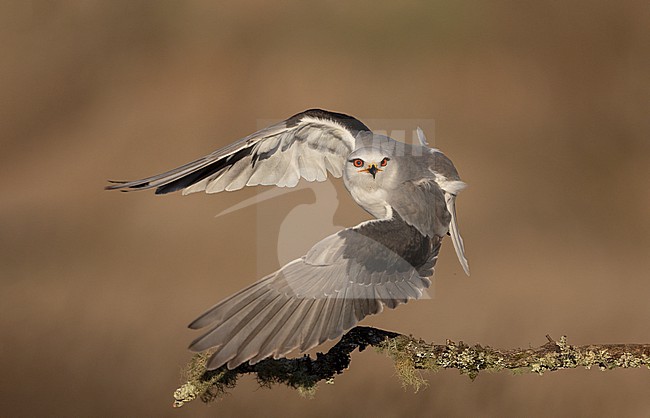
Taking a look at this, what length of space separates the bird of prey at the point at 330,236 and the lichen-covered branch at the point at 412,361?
0.11 m

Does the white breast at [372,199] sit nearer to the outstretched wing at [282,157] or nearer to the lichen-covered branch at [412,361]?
the outstretched wing at [282,157]

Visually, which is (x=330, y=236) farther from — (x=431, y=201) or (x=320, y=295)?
(x=431, y=201)

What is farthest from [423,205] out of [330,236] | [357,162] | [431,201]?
[330,236]

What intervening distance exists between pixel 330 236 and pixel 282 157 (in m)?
0.39

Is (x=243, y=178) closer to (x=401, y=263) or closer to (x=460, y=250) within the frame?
(x=401, y=263)

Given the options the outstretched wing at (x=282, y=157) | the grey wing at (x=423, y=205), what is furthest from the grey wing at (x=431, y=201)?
the outstretched wing at (x=282, y=157)

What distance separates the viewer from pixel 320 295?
121cm

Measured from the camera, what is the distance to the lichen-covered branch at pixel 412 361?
1279 mm

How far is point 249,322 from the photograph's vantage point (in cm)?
112

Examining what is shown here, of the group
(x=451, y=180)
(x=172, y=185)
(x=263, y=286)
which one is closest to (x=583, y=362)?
(x=451, y=180)

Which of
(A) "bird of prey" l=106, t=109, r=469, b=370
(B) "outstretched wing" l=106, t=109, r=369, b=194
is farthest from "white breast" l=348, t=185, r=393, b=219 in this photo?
(B) "outstretched wing" l=106, t=109, r=369, b=194

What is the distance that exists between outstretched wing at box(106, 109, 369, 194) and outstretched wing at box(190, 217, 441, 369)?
0.31 metres

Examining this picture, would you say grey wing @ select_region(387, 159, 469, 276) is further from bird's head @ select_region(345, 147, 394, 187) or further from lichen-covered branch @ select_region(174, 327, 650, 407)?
lichen-covered branch @ select_region(174, 327, 650, 407)

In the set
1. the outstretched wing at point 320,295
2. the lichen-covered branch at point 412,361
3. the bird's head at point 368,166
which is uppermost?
the bird's head at point 368,166
